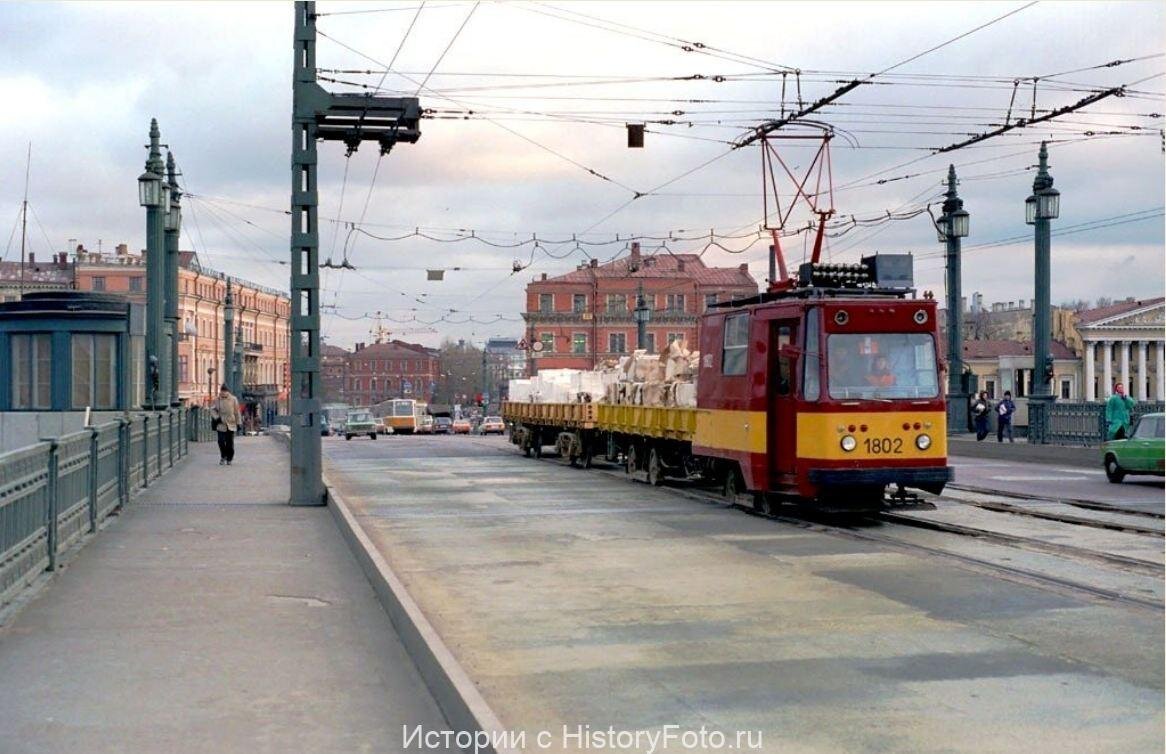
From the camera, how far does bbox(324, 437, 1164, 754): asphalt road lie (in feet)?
23.1

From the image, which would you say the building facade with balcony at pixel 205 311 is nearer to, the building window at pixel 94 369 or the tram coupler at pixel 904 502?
the building window at pixel 94 369

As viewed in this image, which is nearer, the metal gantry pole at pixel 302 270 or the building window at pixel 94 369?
the metal gantry pole at pixel 302 270

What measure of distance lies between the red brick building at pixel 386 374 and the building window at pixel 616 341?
69.4 meters

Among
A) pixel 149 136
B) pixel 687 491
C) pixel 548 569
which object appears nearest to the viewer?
pixel 548 569

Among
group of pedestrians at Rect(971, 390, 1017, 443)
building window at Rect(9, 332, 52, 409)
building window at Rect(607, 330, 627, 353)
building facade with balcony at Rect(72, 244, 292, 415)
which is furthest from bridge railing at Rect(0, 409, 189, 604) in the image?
building window at Rect(607, 330, 627, 353)

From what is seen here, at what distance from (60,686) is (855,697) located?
4582mm

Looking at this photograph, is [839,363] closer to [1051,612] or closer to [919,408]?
[919,408]

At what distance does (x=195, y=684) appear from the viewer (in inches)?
319

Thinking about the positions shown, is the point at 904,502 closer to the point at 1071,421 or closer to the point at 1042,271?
the point at 1042,271

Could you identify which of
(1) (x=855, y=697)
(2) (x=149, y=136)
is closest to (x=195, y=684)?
(1) (x=855, y=697)

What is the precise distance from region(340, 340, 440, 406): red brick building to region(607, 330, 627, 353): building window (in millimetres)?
69444

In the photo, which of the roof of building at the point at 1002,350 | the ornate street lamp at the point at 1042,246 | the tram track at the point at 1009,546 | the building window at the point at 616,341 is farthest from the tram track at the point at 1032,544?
the roof of building at the point at 1002,350

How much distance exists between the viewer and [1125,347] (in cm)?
9562

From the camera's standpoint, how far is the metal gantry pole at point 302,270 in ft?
63.3
